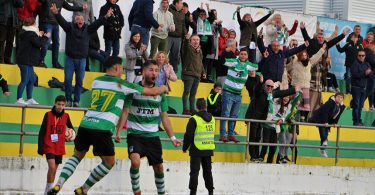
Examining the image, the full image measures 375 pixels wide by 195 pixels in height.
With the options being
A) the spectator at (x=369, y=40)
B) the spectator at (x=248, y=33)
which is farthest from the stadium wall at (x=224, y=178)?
the spectator at (x=369, y=40)

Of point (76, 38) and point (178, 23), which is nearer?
point (76, 38)

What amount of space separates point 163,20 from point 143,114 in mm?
7557

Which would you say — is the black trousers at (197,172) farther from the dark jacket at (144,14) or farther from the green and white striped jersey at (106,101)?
the dark jacket at (144,14)

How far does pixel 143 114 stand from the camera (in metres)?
17.6

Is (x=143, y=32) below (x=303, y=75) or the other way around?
the other way around

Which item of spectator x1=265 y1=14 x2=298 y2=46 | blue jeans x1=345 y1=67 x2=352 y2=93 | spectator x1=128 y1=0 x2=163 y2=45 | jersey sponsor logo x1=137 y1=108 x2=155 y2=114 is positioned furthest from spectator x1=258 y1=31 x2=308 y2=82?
jersey sponsor logo x1=137 y1=108 x2=155 y2=114

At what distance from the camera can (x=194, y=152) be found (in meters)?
19.7

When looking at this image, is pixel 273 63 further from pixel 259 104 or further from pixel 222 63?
pixel 259 104

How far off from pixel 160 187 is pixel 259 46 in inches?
374

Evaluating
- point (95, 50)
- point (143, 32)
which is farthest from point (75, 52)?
point (143, 32)

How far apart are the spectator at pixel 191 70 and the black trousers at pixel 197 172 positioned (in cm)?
429

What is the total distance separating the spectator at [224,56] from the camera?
2577 centimetres

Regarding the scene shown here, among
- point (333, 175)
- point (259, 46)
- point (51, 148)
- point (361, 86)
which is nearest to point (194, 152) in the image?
point (51, 148)

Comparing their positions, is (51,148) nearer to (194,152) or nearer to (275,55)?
(194,152)
